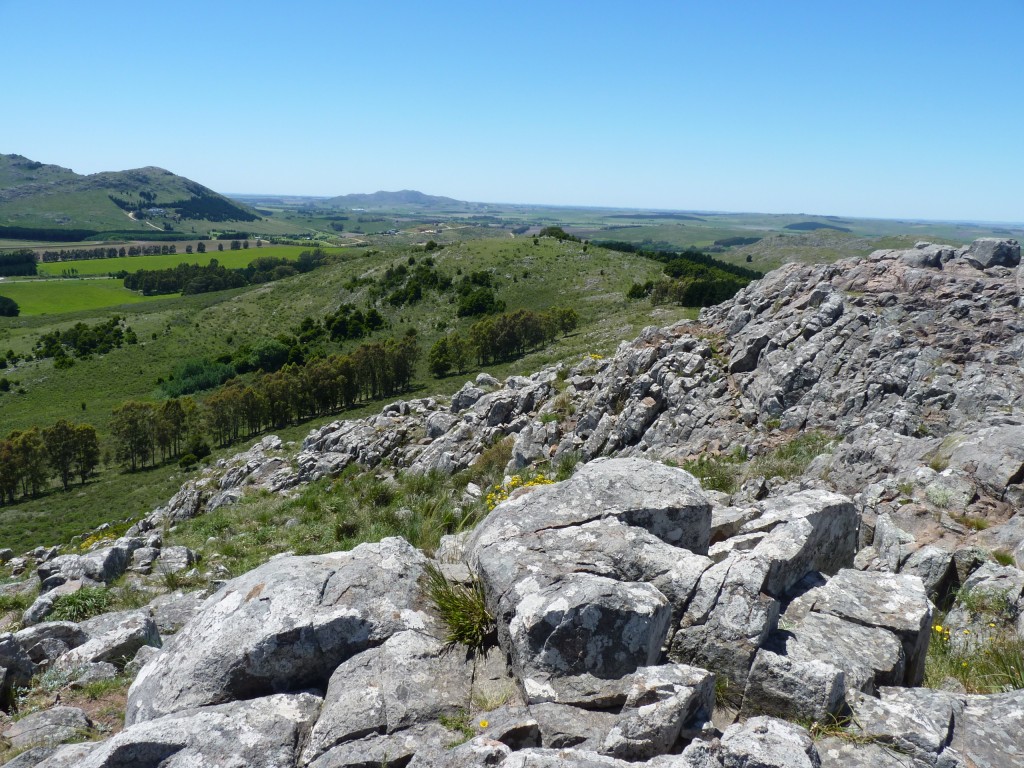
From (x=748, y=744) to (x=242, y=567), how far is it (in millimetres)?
11854

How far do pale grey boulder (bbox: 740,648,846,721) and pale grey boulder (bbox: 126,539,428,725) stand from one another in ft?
11.1

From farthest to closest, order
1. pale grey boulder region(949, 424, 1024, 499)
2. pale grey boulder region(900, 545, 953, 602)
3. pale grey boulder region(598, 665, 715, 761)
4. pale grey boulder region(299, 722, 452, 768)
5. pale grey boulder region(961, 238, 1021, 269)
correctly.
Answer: pale grey boulder region(961, 238, 1021, 269) < pale grey boulder region(949, 424, 1024, 499) < pale grey boulder region(900, 545, 953, 602) < pale grey boulder region(299, 722, 452, 768) < pale grey boulder region(598, 665, 715, 761)

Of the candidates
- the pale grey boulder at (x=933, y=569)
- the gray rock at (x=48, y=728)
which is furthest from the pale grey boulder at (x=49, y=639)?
the pale grey boulder at (x=933, y=569)

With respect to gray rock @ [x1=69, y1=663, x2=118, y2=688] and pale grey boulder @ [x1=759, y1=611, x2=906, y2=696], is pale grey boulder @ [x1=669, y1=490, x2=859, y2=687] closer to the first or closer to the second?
pale grey boulder @ [x1=759, y1=611, x2=906, y2=696]

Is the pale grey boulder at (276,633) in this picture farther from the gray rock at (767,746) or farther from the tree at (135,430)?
the tree at (135,430)

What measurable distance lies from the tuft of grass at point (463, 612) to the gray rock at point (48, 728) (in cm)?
412

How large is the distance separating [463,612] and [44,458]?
73.2 metres

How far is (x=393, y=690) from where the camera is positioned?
5.37 metres

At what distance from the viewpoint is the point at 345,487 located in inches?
966

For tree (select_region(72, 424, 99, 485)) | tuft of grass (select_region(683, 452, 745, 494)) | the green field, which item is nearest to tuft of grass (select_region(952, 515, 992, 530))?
tuft of grass (select_region(683, 452, 745, 494))

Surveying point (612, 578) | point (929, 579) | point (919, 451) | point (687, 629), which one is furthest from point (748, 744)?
point (919, 451)

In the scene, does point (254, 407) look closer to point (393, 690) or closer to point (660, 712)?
point (393, 690)

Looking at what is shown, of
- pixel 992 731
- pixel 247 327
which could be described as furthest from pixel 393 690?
pixel 247 327

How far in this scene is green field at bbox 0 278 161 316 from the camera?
15000cm
